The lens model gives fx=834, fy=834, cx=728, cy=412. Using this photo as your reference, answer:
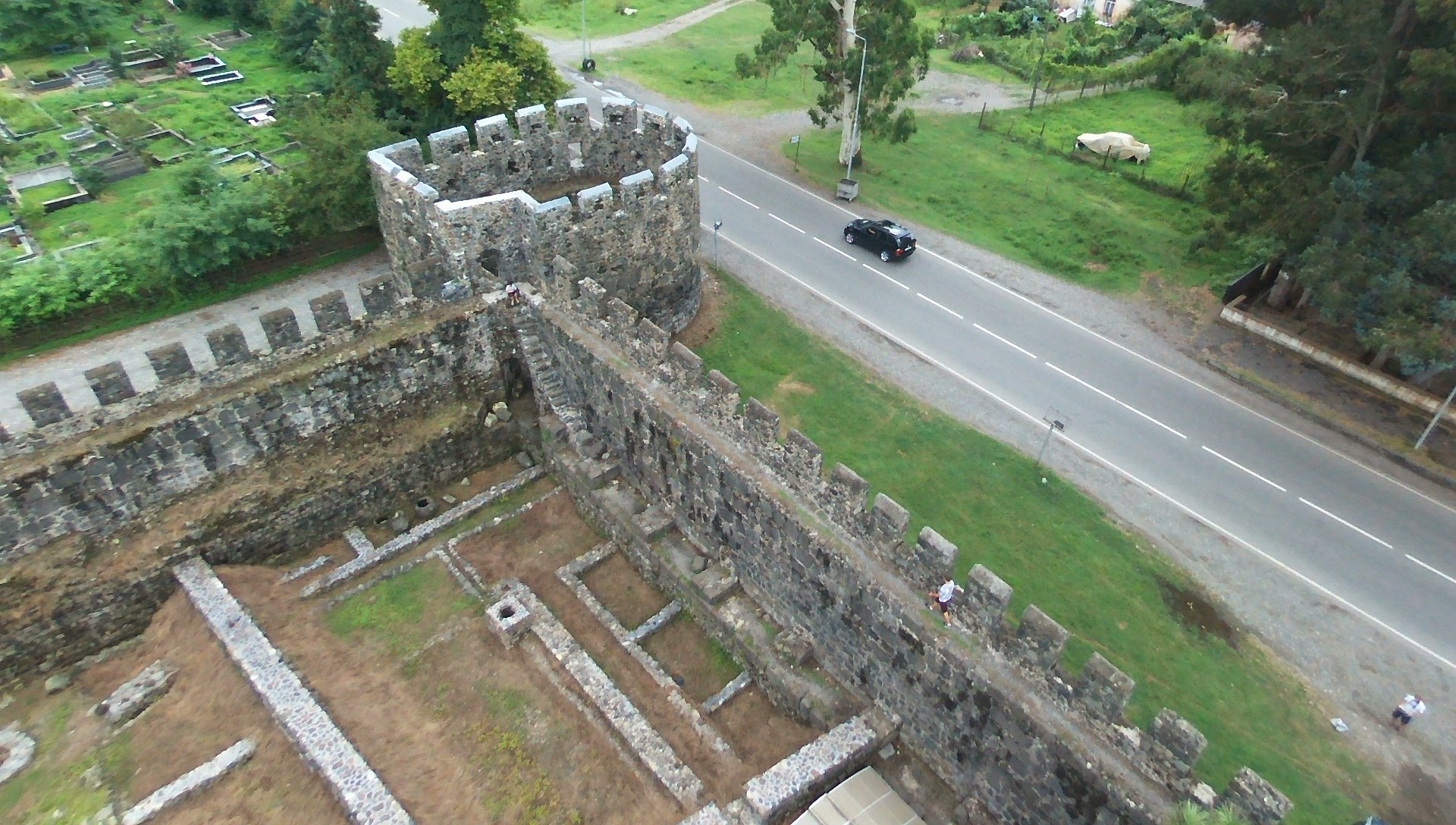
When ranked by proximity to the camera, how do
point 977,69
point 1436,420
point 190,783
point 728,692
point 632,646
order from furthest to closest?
point 977,69
point 1436,420
point 632,646
point 728,692
point 190,783

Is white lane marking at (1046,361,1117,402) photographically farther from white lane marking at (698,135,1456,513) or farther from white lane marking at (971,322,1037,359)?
white lane marking at (698,135,1456,513)

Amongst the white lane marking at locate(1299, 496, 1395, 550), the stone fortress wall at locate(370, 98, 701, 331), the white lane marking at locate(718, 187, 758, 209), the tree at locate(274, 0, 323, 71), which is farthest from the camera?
the tree at locate(274, 0, 323, 71)

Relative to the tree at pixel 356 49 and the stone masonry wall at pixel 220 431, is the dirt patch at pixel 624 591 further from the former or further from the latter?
the tree at pixel 356 49

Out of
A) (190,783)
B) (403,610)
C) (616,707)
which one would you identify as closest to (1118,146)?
(616,707)

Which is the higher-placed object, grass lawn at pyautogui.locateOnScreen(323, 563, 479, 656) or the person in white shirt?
the person in white shirt

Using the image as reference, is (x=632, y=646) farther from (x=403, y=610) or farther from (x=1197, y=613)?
(x=1197, y=613)

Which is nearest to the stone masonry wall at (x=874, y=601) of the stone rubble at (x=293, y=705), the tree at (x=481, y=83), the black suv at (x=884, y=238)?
the stone rubble at (x=293, y=705)

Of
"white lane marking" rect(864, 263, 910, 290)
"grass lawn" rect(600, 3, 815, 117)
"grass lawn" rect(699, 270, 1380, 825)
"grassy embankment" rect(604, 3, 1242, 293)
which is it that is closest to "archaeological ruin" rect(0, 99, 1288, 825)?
"grass lawn" rect(699, 270, 1380, 825)
